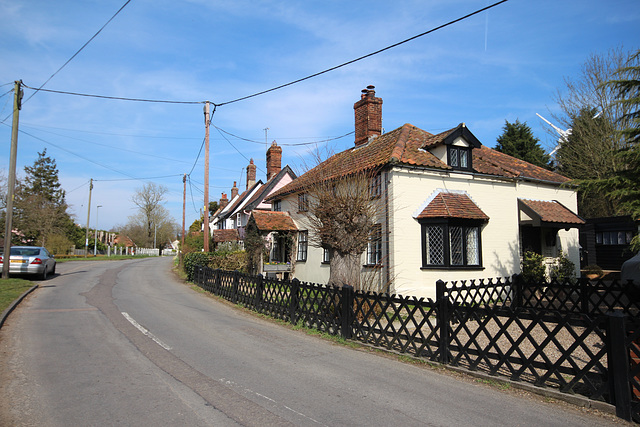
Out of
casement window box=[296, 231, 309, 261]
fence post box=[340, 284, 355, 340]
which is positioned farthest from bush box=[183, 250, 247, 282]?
fence post box=[340, 284, 355, 340]

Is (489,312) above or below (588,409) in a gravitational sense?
above

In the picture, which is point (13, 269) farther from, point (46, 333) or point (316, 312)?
point (316, 312)

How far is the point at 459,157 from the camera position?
16.0m

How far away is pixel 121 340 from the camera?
8562 millimetres

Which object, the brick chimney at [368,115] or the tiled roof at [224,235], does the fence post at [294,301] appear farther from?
the tiled roof at [224,235]

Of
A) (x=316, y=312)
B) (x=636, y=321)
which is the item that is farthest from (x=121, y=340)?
(x=636, y=321)

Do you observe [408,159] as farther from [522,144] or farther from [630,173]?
[522,144]

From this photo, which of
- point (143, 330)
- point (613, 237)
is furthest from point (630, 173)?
point (613, 237)

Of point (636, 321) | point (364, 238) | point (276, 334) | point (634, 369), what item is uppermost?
point (364, 238)

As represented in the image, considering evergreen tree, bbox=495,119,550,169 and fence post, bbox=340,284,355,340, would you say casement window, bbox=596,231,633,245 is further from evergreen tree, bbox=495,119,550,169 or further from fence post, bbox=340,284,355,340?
fence post, bbox=340,284,355,340

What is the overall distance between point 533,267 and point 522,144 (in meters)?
23.4

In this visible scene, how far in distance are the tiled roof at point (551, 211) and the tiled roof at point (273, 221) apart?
1089cm

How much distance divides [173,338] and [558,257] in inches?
660

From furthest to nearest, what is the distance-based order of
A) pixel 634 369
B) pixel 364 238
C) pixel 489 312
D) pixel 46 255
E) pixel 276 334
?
pixel 46 255 < pixel 364 238 < pixel 276 334 < pixel 489 312 < pixel 634 369
